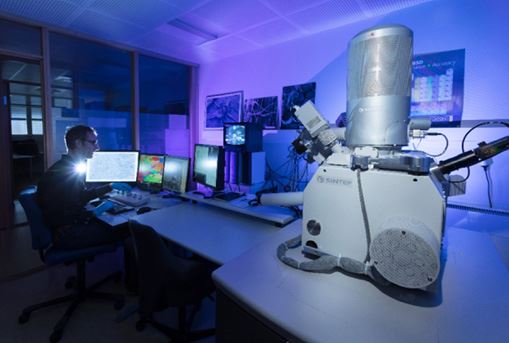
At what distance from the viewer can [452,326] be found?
70 centimetres

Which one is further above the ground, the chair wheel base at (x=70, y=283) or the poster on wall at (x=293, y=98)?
the poster on wall at (x=293, y=98)

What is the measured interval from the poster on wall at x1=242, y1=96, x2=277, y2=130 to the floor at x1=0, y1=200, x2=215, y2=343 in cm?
210

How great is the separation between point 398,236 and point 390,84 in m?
0.55

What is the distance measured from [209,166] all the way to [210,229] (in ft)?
2.41

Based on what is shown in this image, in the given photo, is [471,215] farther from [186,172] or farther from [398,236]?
[186,172]

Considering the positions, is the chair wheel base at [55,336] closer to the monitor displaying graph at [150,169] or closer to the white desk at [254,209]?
the white desk at [254,209]

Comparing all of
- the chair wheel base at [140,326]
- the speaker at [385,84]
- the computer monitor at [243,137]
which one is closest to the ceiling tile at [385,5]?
the computer monitor at [243,137]

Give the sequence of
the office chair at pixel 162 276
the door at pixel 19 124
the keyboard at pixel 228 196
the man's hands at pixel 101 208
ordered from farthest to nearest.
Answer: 1. the door at pixel 19 124
2. the keyboard at pixel 228 196
3. the man's hands at pixel 101 208
4. the office chair at pixel 162 276

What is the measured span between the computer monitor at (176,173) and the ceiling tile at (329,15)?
179 cm

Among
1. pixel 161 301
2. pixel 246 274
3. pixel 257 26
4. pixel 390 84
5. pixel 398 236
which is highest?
pixel 257 26

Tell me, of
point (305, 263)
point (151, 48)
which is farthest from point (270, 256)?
point (151, 48)

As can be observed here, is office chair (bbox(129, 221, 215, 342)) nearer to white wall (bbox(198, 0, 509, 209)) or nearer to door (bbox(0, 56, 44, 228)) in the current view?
white wall (bbox(198, 0, 509, 209))

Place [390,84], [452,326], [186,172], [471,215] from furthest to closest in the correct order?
[186,172]
[471,215]
[390,84]
[452,326]

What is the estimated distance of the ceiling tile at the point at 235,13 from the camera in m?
2.26
